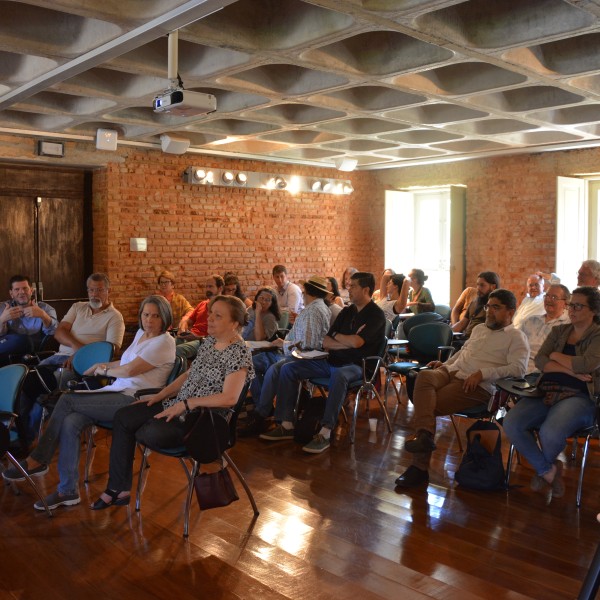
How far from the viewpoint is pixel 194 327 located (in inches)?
335

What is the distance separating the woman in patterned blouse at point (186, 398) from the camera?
13.9 feet

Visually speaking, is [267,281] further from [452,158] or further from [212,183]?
[452,158]

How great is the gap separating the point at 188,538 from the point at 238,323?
129cm

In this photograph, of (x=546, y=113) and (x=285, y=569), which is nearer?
(x=285, y=569)

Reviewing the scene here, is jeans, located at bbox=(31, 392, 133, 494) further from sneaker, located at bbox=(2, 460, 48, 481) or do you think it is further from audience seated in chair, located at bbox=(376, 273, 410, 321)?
audience seated in chair, located at bbox=(376, 273, 410, 321)

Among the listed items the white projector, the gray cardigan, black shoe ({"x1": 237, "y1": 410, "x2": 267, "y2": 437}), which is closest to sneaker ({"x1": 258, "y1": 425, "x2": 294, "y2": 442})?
black shoe ({"x1": 237, "y1": 410, "x2": 267, "y2": 437})

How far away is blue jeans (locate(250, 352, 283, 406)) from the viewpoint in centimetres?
705

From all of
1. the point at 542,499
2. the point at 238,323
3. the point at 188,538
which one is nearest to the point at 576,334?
the point at 542,499

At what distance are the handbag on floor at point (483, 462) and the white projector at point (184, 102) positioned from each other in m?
3.10

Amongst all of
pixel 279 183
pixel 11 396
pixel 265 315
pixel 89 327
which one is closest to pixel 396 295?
pixel 265 315

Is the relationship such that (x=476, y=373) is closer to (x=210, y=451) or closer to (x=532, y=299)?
(x=210, y=451)

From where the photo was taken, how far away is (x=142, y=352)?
4.94m

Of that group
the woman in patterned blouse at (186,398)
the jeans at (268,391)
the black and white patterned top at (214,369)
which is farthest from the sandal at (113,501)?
the jeans at (268,391)

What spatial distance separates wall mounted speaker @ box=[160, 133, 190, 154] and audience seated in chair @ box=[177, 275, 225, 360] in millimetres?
1846
